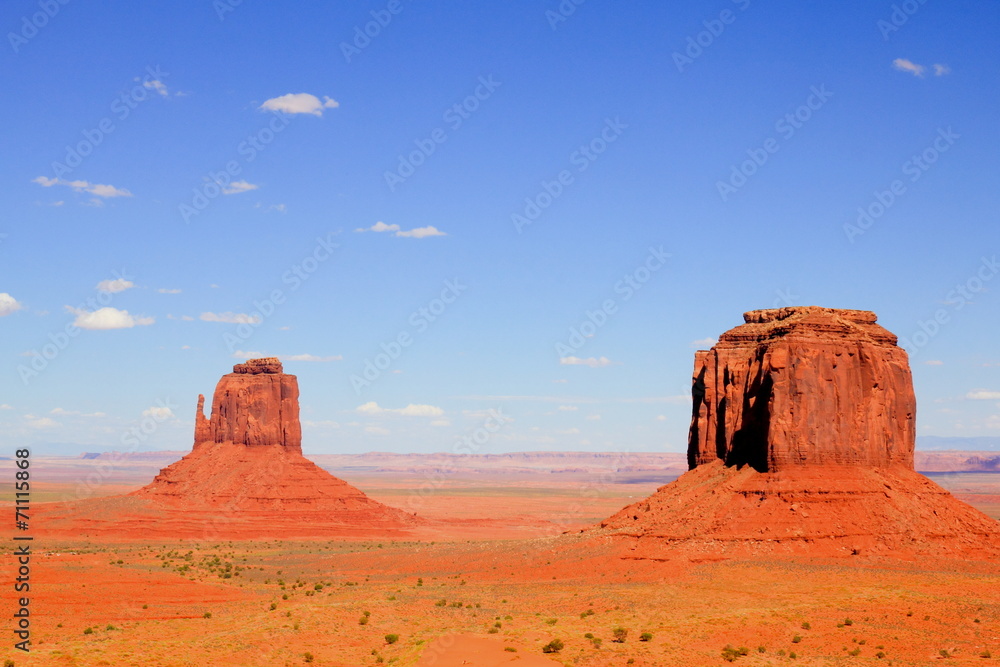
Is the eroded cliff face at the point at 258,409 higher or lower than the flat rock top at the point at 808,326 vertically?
lower

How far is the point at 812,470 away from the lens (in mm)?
55656

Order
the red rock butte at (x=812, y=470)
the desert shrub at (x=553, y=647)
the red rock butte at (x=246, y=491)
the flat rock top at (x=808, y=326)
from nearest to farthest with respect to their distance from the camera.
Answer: the desert shrub at (x=553, y=647) < the red rock butte at (x=812, y=470) < the flat rock top at (x=808, y=326) < the red rock butte at (x=246, y=491)

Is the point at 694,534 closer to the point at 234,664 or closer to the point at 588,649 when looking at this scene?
the point at 588,649

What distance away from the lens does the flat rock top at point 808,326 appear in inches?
2275

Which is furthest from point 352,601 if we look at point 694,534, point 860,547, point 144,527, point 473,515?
point 473,515

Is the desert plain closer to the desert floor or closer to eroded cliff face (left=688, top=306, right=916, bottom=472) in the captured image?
the desert floor

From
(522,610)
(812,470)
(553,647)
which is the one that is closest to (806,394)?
(812,470)

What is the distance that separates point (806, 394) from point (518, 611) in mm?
19534

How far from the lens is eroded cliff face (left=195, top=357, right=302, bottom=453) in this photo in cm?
10825

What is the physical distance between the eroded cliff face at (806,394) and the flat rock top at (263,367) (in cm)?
5911

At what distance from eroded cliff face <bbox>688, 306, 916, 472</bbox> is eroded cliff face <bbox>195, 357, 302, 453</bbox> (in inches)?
2219

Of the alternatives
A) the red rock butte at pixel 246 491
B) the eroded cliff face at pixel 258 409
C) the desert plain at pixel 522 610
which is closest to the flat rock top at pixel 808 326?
the desert plain at pixel 522 610

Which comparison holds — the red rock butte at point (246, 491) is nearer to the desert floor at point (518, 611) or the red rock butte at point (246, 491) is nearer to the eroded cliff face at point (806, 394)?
the desert floor at point (518, 611)

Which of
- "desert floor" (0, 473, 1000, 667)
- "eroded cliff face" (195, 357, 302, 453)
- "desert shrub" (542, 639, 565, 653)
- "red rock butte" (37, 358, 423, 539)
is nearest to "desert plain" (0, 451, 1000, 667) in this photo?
"desert floor" (0, 473, 1000, 667)
